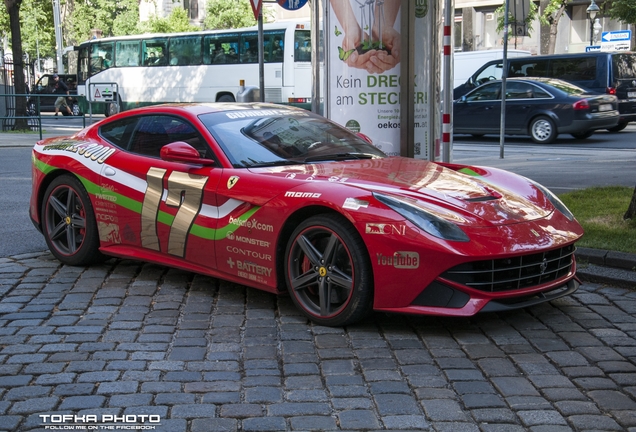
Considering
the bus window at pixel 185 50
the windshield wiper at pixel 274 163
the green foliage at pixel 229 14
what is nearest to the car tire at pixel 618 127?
the bus window at pixel 185 50

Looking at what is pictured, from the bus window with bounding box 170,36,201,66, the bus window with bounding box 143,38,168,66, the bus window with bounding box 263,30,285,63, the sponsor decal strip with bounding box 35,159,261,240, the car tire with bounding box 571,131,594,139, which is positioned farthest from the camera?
the bus window with bounding box 143,38,168,66

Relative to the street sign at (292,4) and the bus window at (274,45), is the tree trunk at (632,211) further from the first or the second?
the bus window at (274,45)

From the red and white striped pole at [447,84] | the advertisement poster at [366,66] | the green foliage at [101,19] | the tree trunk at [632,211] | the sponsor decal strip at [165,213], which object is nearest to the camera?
the sponsor decal strip at [165,213]

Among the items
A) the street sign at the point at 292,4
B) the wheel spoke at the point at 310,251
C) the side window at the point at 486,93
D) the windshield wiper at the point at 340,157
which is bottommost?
the wheel spoke at the point at 310,251

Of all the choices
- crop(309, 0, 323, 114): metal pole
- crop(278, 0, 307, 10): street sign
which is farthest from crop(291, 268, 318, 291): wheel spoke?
crop(278, 0, 307, 10): street sign

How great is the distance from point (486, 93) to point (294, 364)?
59.2ft

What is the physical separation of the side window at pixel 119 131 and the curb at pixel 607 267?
11.4 ft

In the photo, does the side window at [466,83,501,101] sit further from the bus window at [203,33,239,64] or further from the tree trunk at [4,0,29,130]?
the tree trunk at [4,0,29,130]

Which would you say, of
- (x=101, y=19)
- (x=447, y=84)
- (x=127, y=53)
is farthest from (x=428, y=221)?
(x=101, y=19)

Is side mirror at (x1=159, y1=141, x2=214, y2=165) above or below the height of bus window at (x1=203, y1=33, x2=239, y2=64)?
below

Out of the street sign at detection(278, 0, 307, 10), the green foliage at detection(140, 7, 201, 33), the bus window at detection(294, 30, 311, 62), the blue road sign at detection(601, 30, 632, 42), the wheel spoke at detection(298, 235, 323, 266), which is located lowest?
the wheel spoke at detection(298, 235, 323, 266)

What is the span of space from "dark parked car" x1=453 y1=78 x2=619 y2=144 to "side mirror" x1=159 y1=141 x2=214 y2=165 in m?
15.3

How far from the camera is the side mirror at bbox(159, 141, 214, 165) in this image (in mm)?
5461

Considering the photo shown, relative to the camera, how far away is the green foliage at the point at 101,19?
186ft
